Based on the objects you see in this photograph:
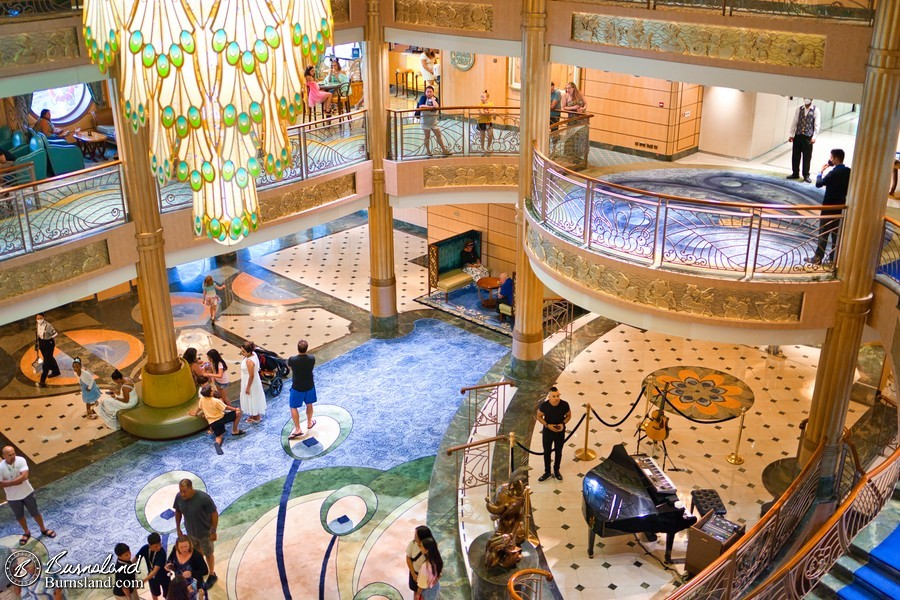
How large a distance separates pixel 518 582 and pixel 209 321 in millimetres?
8619

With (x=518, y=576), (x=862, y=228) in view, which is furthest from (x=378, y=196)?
(x=518, y=576)

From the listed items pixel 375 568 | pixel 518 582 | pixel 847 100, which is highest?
pixel 847 100

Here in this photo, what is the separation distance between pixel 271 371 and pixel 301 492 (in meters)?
2.70

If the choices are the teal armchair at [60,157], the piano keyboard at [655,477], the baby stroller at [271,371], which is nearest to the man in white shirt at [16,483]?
the baby stroller at [271,371]

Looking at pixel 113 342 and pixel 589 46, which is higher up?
pixel 589 46

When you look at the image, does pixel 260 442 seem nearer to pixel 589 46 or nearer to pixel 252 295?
pixel 252 295

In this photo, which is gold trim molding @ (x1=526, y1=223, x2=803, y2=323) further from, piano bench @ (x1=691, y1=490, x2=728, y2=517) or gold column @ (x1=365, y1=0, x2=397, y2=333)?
gold column @ (x1=365, y1=0, x2=397, y2=333)

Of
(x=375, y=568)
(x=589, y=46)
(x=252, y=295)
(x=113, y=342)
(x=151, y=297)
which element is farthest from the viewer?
(x=252, y=295)

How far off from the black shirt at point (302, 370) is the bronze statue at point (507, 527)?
390cm

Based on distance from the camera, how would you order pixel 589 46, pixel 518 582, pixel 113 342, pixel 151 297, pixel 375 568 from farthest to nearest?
pixel 113 342
pixel 151 297
pixel 589 46
pixel 375 568
pixel 518 582

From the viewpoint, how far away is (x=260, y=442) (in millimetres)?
12070

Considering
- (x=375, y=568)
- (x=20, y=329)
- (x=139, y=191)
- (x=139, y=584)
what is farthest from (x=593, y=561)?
(x=20, y=329)

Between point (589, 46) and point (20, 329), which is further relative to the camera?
point (20, 329)

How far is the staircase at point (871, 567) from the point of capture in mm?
5672
